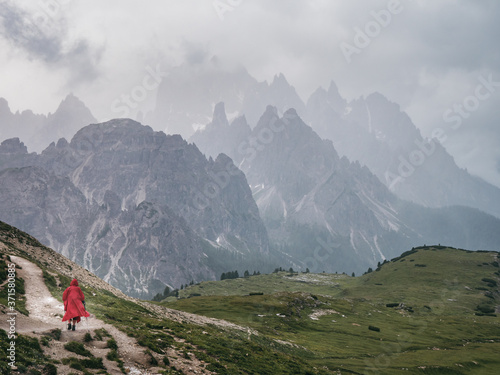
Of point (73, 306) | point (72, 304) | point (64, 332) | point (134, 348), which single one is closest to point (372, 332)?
point (134, 348)

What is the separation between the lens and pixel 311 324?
3711 inches

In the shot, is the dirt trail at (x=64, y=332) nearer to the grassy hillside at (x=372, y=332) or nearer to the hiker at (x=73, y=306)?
the hiker at (x=73, y=306)

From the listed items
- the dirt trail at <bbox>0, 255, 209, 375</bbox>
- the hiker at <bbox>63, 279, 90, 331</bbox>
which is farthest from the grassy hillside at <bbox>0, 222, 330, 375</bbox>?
the hiker at <bbox>63, 279, 90, 331</bbox>

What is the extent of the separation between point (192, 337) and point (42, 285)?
17.9 meters

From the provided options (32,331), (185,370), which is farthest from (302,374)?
(32,331)

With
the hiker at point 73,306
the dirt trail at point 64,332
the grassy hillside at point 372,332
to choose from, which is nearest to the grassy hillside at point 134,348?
the dirt trail at point 64,332

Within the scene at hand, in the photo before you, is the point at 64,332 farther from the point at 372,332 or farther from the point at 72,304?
the point at 372,332

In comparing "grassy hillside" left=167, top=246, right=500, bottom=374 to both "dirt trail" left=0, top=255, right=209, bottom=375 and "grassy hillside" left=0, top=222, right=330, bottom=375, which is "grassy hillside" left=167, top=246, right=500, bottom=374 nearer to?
"grassy hillside" left=0, top=222, right=330, bottom=375

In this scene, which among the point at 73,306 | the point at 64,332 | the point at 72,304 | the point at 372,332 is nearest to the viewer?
the point at 64,332

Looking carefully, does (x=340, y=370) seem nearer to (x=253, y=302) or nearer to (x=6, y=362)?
(x=6, y=362)

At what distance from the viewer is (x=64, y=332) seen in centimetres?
2906

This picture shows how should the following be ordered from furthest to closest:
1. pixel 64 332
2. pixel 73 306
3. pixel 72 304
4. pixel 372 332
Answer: pixel 372 332 < pixel 73 306 < pixel 72 304 < pixel 64 332

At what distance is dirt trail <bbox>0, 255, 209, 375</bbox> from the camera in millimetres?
26031

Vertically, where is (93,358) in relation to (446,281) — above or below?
below
